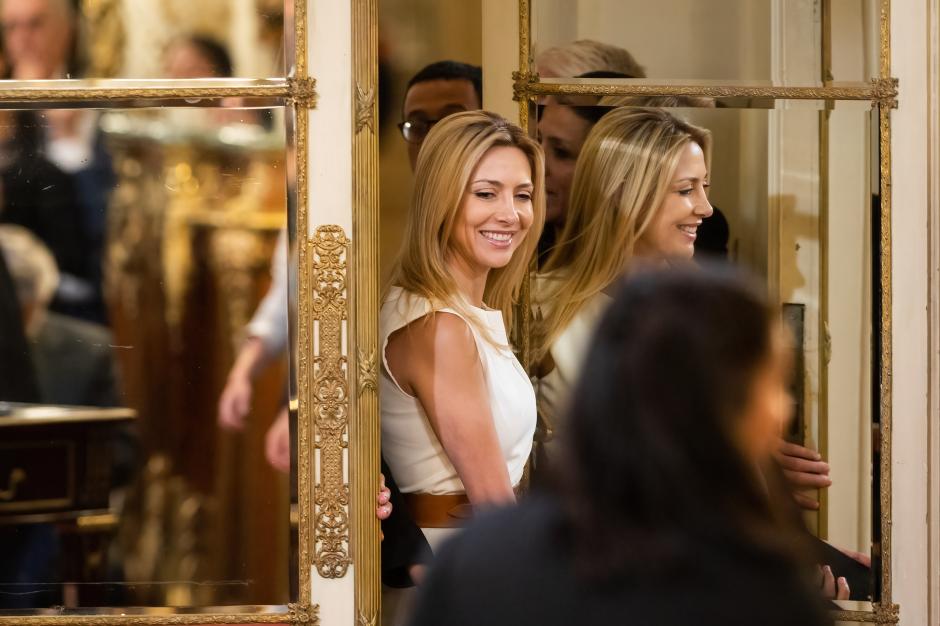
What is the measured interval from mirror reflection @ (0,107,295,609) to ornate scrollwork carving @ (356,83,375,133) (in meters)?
0.16

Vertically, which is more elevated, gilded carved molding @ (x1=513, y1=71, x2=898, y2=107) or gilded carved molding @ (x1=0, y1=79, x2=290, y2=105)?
gilded carved molding @ (x1=513, y1=71, x2=898, y2=107)

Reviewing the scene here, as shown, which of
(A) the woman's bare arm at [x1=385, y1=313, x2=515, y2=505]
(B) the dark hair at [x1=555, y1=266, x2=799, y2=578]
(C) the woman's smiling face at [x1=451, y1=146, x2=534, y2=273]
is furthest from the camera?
(C) the woman's smiling face at [x1=451, y1=146, x2=534, y2=273]

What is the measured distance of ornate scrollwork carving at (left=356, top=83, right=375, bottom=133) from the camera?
2.73 metres

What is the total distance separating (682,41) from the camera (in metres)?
3.30

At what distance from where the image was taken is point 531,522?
129 centimetres

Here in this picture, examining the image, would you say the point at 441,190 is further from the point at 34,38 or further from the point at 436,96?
the point at 34,38

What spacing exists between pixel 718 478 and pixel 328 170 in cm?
165

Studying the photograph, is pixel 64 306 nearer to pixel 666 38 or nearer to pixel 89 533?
pixel 89 533

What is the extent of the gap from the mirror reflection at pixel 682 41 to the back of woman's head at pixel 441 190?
0.30 metres

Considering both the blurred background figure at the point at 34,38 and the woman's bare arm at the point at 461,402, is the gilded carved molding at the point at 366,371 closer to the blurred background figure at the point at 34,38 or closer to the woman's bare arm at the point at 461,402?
the woman's bare arm at the point at 461,402

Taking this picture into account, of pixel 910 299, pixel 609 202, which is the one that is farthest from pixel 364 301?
pixel 910 299

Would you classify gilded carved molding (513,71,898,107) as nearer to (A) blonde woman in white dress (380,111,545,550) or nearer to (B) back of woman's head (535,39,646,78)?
(B) back of woman's head (535,39,646,78)

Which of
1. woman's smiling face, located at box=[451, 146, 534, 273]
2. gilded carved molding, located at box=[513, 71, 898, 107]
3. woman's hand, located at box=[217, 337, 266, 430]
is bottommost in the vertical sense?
woman's hand, located at box=[217, 337, 266, 430]

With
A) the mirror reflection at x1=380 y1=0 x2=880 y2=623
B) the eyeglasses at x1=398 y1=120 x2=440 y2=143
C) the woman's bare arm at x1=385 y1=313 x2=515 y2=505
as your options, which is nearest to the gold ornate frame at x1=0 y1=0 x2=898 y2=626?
the woman's bare arm at x1=385 y1=313 x2=515 y2=505
